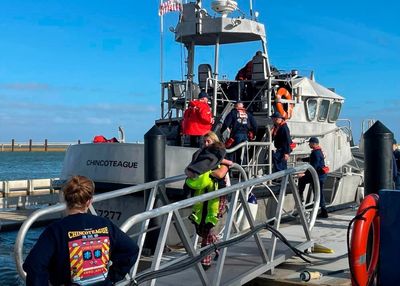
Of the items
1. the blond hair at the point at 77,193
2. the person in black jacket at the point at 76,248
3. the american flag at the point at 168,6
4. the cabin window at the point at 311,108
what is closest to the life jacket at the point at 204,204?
the person in black jacket at the point at 76,248

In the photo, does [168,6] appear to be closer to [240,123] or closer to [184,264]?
[240,123]

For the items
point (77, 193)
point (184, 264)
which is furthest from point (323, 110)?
point (77, 193)

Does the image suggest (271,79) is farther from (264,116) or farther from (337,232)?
(337,232)

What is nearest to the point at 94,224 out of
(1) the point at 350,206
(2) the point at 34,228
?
(1) the point at 350,206

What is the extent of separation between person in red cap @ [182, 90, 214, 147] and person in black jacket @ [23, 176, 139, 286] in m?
5.72

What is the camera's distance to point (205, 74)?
11117 millimetres

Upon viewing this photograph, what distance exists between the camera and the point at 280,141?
8609 mm

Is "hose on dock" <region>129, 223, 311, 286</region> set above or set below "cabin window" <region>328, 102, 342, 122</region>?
below

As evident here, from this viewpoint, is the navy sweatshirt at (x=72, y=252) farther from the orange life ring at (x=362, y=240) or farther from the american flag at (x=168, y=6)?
the american flag at (x=168, y=6)

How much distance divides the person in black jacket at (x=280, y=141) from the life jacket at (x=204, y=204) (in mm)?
3723

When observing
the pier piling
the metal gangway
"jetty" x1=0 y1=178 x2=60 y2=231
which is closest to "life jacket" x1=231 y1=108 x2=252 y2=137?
the metal gangway

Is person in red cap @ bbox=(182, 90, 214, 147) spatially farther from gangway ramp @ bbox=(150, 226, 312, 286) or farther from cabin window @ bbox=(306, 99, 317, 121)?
cabin window @ bbox=(306, 99, 317, 121)

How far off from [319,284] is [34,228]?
10.3 metres

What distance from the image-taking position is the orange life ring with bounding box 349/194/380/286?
163 inches
